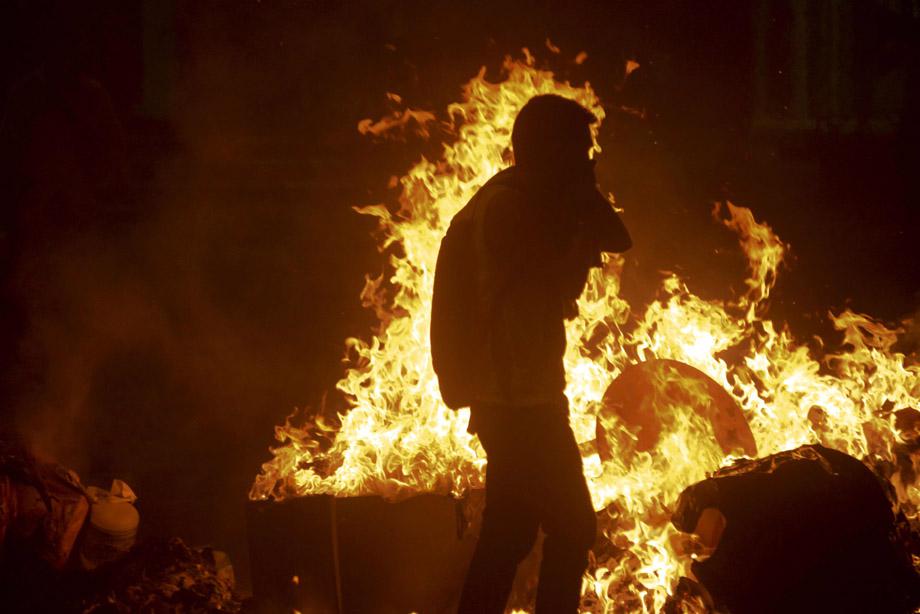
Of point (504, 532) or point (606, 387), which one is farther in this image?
point (606, 387)

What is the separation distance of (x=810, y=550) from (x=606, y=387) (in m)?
2.43

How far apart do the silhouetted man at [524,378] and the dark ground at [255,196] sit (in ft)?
12.8

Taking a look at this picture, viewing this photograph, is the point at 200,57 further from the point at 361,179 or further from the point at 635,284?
the point at 635,284

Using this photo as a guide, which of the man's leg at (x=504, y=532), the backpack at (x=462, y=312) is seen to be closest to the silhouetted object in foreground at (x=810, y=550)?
the man's leg at (x=504, y=532)

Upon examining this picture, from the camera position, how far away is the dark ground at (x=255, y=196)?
7.07m

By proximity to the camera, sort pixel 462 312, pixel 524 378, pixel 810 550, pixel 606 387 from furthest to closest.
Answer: pixel 606 387 < pixel 810 550 < pixel 462 312 < pixel 524 378

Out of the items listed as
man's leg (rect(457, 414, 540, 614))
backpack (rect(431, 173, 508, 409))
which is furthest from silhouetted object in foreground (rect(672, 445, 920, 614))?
backpack (rect(431, 173, 508, 409))

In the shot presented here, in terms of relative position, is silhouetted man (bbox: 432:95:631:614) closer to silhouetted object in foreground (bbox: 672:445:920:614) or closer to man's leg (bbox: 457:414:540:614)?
man's leg (bbox: 457:414:540:614)

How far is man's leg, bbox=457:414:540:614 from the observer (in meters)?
3.62

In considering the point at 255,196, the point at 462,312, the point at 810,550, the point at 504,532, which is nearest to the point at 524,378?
the point at 462,312

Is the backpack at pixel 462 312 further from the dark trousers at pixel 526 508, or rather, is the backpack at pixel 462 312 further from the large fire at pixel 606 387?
the large fire at pixel 606 387

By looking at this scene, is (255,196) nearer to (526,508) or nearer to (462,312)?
(462,312)

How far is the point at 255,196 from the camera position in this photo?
7602mm

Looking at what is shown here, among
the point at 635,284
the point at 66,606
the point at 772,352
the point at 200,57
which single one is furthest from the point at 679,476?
the point at 200,57
